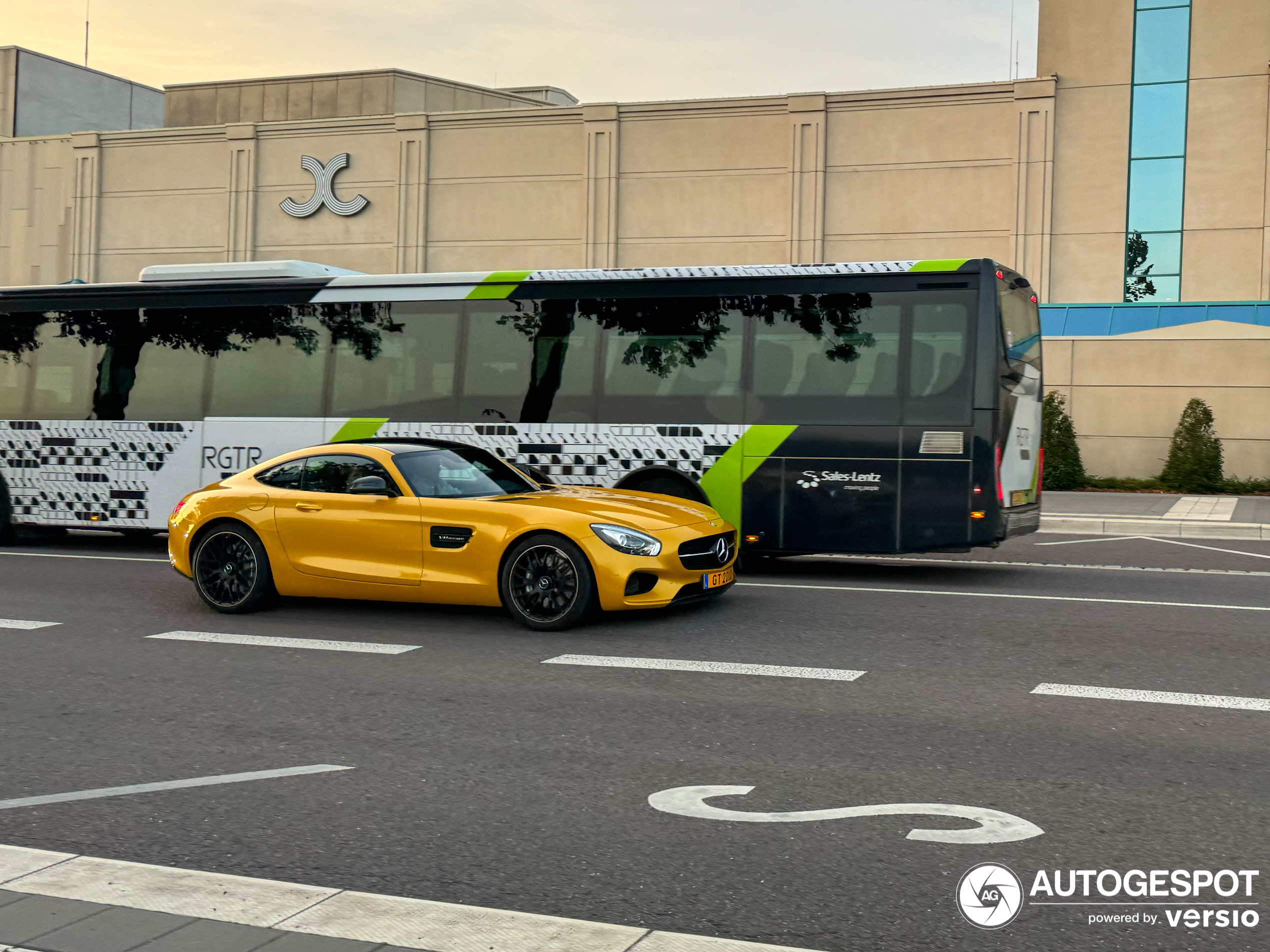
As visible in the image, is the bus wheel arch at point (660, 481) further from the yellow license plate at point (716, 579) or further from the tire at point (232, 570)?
the tire at point (232, 570)

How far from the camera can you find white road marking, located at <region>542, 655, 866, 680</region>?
25.2 feet

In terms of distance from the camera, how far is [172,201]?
38.4 m

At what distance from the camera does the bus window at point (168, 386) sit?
1506 cm

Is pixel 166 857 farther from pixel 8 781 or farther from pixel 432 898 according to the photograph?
pixel 8 781

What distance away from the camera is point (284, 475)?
33.9 feet

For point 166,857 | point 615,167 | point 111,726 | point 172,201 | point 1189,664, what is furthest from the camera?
point 172,201

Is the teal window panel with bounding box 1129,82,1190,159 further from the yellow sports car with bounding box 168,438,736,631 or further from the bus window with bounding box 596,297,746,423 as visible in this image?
the yellow sports car with bounding box 168,438,736,631

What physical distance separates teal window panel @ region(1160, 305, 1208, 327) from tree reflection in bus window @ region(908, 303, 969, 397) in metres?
19.6

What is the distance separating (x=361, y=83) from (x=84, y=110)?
14389 millimetres

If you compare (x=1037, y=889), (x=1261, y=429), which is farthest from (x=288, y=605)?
(x=1261, y=429)

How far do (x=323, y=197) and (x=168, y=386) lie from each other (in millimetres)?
23133

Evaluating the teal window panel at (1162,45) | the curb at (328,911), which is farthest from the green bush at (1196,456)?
the curb at (328,911)

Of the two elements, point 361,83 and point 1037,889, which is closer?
point 1037,889

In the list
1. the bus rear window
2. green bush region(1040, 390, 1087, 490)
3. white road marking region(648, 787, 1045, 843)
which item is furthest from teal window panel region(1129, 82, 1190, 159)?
white road marking region(648, 787, 1045, 843)
